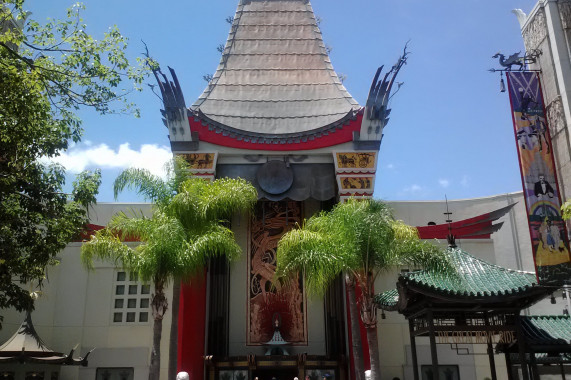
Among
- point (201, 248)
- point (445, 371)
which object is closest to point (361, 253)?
point (201, 248)

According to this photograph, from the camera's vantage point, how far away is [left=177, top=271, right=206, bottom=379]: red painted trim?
680 inches

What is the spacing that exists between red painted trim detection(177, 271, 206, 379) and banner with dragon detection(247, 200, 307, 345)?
1.88 meters

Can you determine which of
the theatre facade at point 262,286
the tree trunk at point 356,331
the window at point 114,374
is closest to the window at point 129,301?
the theatre facade at point 262,286

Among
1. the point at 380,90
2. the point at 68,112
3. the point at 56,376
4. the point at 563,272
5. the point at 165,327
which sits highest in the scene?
the point at 380,90

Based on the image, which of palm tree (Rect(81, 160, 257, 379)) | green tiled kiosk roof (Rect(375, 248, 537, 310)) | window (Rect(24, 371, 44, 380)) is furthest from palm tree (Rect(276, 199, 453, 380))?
window (Rect(24, 371, 44, 380))

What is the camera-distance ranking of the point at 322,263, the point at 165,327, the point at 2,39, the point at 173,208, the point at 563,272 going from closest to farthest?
1. the point at 2,39
2. the point at 322,263
3. the point at 173,208
4. the point at 563,272
5. the point at 165,327

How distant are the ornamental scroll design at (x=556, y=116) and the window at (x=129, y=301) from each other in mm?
14949

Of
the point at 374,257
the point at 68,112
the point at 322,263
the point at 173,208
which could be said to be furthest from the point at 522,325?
the point at 68,112

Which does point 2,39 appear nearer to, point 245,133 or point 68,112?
point 68,112

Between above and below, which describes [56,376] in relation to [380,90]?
below

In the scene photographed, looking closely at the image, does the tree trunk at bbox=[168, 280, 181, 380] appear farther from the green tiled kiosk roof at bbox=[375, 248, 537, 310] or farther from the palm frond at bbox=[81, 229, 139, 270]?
the green tiled kiosk roof at bbox=[375, 248, 537, 310]

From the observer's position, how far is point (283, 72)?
21.9m

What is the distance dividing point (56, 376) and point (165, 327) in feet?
12.2

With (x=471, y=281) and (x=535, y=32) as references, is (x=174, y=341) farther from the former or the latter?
(x=535, y=32)
